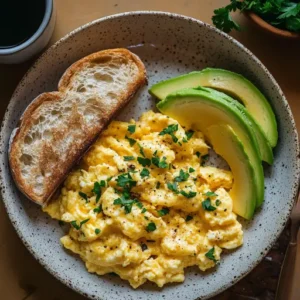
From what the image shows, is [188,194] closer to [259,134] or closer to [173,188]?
[173,188]

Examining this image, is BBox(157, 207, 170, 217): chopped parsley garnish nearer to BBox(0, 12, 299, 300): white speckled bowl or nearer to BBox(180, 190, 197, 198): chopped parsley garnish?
BBox(180, 190, 197, 198): chopped parsley garnish

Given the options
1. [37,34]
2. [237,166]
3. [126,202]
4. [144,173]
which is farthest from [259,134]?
[37,34]

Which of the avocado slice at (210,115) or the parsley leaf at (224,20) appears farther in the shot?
the parsley leaf at (224,20)

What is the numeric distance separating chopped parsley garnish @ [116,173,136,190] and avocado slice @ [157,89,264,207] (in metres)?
0.31

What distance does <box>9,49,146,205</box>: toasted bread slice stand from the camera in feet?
8.45

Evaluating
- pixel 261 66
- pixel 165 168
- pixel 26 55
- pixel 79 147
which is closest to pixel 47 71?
pixel 26 55

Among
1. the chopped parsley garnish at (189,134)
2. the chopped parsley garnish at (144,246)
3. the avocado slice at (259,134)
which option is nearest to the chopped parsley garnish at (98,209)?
the chopped parsley garnish at (144,246)

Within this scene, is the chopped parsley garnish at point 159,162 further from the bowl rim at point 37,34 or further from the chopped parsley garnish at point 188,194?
the bowl rim at point 37,34

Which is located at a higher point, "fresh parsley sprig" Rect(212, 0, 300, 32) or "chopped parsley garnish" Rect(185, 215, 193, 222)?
"fresh parsley sprig" Rect(212, 0, 300, 32)

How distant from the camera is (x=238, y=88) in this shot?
2600 millimetres

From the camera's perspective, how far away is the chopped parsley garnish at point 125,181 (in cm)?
249

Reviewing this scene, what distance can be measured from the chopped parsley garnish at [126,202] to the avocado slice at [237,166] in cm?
39

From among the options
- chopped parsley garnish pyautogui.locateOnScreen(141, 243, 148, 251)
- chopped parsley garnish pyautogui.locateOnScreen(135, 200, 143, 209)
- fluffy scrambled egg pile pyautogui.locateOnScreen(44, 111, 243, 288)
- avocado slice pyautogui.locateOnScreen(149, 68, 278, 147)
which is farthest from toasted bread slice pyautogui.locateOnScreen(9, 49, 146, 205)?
chopped parsley garnish pyautogui.locateOnScreen(141, 243, 148, 251)

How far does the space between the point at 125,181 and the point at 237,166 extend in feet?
1.46
